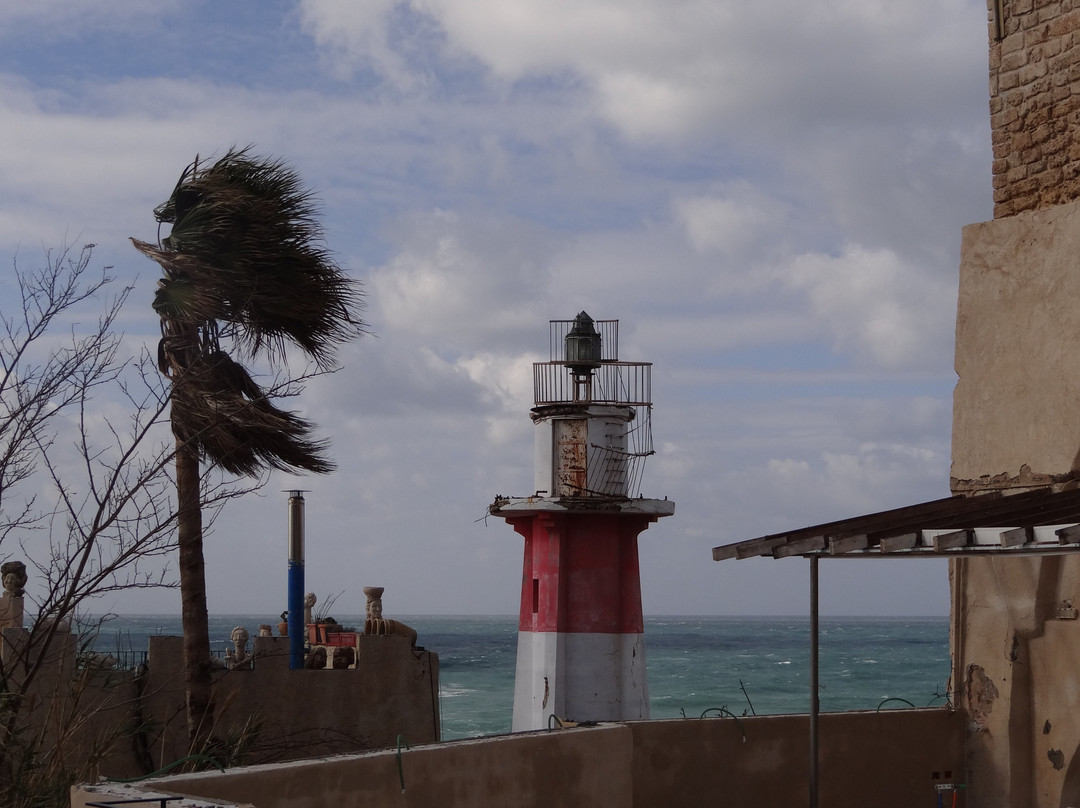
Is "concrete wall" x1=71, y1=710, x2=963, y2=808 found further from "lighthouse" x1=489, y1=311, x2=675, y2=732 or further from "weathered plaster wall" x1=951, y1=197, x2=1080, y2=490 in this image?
"lighthouse" x1=489, y1=311, x2=675, y2=732

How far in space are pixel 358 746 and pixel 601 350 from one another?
7.02m

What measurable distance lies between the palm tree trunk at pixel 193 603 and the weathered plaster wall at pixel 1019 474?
657cm

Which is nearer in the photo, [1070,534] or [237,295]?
[1070,534]

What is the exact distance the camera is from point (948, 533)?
5527mm

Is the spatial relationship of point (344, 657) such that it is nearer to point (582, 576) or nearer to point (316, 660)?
point (316, 660)

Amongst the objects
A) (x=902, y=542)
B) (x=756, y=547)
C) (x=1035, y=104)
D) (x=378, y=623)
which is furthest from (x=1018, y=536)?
(x=378, y=623)

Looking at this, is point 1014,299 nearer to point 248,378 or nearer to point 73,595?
point 73,595

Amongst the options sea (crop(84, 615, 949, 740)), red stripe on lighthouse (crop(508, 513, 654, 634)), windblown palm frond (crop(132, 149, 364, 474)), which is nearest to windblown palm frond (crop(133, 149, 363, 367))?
windblown palm frond (crop(132, 149, 364, 474))

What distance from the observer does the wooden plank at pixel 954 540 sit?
5.48 m

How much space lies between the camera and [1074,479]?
734cm

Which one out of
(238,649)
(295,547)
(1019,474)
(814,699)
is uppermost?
(1019,474)

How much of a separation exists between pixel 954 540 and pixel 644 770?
2.38 metres

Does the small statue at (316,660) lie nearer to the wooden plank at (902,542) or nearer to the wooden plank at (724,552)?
the wooden plank at (724,552)

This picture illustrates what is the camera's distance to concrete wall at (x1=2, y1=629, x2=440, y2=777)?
11.2 meters
